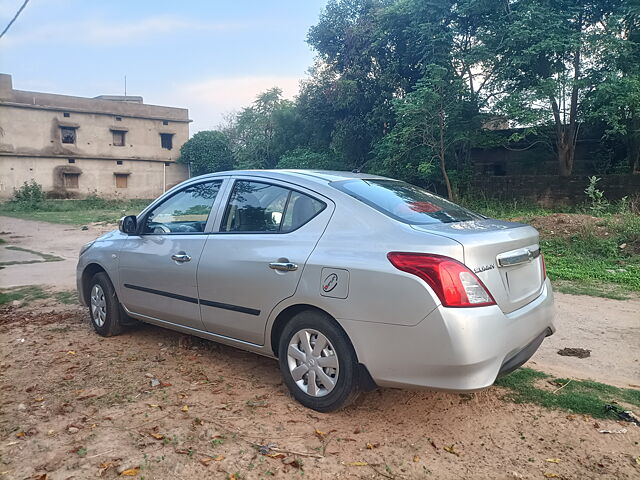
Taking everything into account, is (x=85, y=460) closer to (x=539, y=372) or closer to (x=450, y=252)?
(x=450, y=252)

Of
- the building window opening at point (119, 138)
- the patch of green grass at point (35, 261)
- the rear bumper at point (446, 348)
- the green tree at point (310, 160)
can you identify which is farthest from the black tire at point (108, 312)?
the building window opening at point (119, 138)

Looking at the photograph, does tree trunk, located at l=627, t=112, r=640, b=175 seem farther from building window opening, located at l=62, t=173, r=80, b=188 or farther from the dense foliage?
building window opening, located at l=62, t=173, r=80, b=188

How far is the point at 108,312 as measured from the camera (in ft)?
15.5

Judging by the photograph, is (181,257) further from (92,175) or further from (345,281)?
(92,175)

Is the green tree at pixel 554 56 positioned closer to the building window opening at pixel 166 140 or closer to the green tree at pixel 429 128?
the green tree at pixel 429 128

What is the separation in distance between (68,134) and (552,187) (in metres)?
31.3

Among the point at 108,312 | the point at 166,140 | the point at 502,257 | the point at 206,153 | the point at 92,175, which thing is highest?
the point at 166,140

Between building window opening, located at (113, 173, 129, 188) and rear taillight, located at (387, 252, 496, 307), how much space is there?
3704 cm

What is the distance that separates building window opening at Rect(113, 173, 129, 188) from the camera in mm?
36312

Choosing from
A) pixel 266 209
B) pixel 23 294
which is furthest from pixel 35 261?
pixel 266 209

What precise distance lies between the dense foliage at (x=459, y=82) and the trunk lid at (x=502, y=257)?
13669 mm

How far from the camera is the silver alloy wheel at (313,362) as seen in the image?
308 cm

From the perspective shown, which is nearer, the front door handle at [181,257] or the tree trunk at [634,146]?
the front door handle at [181,257]

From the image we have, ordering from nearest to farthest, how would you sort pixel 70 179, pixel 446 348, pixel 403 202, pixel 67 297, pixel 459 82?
pixel 446 348
pixel 403 202
pixel 67 297
pixel 459 82
pixel 70 179
